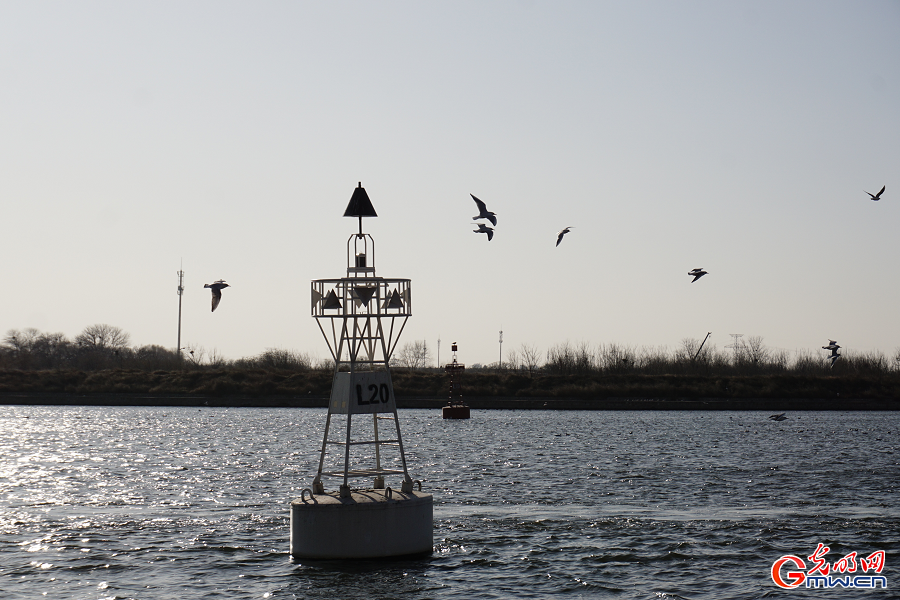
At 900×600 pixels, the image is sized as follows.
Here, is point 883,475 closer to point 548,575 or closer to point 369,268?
point 548,575

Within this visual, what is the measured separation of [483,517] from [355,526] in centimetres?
1041

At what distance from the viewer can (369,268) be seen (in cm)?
2192

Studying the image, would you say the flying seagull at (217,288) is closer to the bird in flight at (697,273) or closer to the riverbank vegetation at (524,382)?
the bird in flight at (697,273)

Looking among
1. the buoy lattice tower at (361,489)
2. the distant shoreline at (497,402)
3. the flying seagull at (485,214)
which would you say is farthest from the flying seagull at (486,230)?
the distant shoreline at (497,402)

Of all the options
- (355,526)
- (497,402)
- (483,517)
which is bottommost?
(483,517)

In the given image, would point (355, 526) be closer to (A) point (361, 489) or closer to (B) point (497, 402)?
(A) point (361, 489)

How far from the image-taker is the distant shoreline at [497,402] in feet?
390

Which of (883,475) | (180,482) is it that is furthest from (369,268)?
(883,475)

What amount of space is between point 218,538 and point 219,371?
11322 centimetres

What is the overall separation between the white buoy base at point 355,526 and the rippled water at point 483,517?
0.53 metres

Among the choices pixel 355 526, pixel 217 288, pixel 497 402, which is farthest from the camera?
pixel 497 402

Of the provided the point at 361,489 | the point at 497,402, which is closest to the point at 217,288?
the point at 361,489

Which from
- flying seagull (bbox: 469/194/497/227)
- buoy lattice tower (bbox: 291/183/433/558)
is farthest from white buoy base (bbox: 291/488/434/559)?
flying seagull (bbox: 469/194/497/227)

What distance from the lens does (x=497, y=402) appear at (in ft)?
395
